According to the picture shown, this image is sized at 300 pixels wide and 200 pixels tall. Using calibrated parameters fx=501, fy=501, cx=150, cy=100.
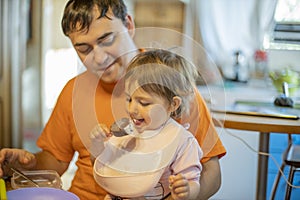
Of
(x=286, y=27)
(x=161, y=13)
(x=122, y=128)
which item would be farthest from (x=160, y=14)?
(x=122, y=128)

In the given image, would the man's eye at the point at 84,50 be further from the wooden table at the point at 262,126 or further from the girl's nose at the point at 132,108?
the wooden table at the point at 262,126

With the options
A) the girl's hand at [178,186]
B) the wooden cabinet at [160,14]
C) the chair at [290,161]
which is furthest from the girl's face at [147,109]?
the wooden cabinet at [160,14]

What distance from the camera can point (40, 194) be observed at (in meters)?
0.99

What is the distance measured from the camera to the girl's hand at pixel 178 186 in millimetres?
884

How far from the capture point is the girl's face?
94 cm

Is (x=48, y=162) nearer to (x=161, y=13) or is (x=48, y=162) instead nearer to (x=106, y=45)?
(x=106, y=45)

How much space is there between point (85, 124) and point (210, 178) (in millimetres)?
295

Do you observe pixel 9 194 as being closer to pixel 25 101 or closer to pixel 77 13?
pixel 77 13

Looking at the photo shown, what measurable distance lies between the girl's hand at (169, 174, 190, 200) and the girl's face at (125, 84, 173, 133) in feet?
0.39

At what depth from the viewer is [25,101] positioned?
3533 mm

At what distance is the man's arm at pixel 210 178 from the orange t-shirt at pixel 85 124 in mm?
18

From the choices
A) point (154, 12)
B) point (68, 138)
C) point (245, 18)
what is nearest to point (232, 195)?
point (68, 138)

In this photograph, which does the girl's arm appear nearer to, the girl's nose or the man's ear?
the girl's nose

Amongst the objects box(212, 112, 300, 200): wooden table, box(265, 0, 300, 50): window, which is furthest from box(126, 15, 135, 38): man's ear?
box(265, 0, 300, 50): window
